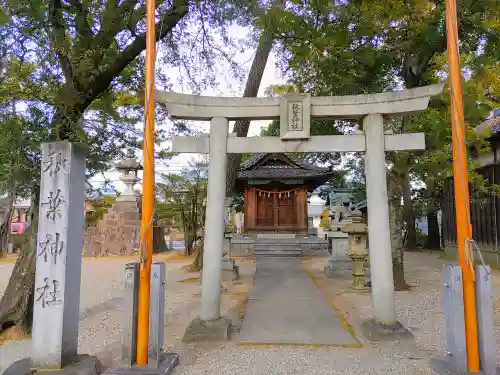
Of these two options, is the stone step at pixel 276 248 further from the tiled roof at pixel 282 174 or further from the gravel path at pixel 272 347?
the gravel path at pixel 272 347

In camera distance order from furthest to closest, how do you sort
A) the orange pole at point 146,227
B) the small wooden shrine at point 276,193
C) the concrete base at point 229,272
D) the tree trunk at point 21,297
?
the small wooden shrine at point 276,193
the concrete base at point 229,272
the tree trunk at point 21,297
the orange pole at point 146,227

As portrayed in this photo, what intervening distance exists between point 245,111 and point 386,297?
11.0 feet

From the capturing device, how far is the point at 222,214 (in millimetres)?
5707

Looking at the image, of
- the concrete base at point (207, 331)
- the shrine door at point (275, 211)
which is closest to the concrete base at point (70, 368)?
the concrete base at point (207, 331)

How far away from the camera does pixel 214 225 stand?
222 inches

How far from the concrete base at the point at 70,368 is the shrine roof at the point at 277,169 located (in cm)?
1725

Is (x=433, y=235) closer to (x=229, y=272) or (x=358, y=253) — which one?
(x=358, y=253)

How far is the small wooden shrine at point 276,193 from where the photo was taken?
2155 centimetres

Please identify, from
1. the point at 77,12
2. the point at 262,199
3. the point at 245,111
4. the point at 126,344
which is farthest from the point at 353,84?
the point at 262,199

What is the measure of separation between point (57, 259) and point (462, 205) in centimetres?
427

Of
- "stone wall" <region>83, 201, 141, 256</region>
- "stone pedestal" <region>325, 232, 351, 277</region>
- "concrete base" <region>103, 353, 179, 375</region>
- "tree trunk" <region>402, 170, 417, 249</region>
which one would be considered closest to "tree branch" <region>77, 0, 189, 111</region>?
"concrete base" <region>103, 353, 179, 375</region>

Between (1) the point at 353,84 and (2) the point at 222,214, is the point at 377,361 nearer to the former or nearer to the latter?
(2) the point at 222,214

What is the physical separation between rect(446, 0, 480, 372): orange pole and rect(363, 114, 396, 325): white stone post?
4.67ft

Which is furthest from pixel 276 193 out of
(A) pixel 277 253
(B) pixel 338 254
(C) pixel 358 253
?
(C) pixel 358 253
